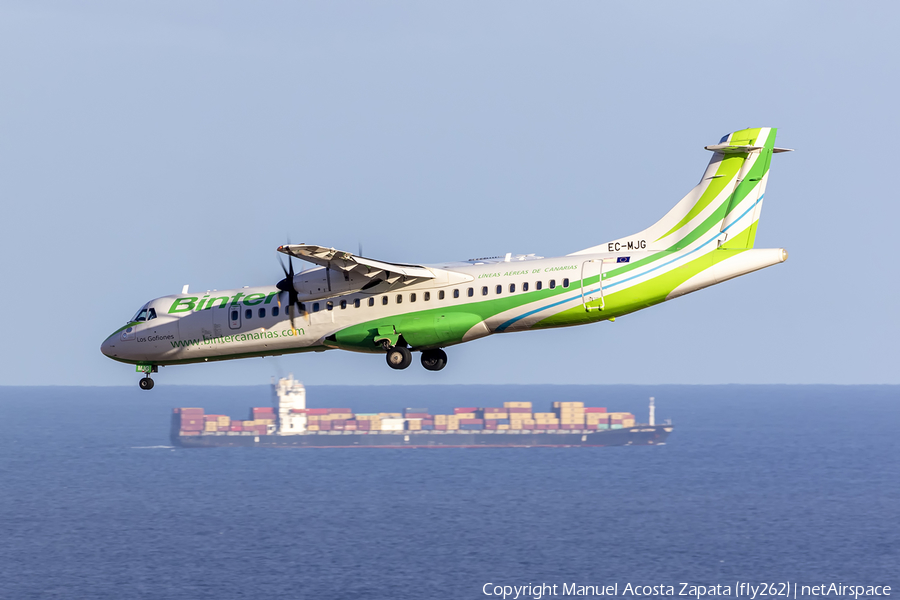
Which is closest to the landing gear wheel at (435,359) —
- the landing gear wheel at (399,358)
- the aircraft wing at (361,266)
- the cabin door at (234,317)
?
the landing gear wheel at (399,358)

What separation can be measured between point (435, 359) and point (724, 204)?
11.5 metres

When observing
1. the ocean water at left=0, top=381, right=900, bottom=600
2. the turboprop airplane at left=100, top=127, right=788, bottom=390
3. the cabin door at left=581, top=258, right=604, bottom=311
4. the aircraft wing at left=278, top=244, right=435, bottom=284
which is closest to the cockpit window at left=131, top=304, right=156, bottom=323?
the turboprop airplane at left=100, top=127, right=788, bottom=390

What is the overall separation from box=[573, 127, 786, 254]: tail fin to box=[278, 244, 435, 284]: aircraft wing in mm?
6162

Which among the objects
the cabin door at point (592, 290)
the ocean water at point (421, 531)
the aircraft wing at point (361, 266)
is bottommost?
the ocean water at point (421, 531)

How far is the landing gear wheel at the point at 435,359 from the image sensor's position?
35.9 metres

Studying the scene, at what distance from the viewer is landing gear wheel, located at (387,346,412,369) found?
3359 centimetres

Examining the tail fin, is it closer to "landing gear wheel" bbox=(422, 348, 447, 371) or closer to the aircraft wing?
the aircraft wing

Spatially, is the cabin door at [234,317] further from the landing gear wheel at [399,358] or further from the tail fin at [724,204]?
the tail fin at [724,204]

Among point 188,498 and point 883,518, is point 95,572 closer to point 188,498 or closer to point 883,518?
point 188,498

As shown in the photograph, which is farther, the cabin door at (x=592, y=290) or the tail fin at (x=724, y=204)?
the tail fin at (x=724, y=204)

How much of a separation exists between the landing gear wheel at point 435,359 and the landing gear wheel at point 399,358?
2.09 metres

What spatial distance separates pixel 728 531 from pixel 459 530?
39.1 metres

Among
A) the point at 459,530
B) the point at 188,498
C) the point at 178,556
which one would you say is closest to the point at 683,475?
the point at 459,530

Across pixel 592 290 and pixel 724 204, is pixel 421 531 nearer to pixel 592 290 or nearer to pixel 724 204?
pixel 592 290
